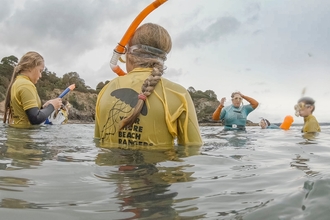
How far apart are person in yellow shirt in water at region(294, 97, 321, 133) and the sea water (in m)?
5.41

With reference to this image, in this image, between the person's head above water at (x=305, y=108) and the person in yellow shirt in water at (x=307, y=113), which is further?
the person's head above water at (x=305, y=108)

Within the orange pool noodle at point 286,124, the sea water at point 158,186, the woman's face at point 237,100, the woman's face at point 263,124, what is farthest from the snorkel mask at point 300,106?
the sea water at point 158,186

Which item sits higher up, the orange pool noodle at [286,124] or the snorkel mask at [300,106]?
the snorkel mask at [300,106]

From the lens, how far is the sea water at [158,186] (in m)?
1.69

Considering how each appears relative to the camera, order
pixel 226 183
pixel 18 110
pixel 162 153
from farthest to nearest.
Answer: pixel 18 110 < pixel 162 153 < pixel 226 183

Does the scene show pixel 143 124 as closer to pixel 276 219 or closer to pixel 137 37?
pixel 137 37

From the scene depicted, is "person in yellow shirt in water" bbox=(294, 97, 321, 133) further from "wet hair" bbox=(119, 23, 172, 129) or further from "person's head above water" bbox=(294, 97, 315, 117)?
"wet hair" bbox=(119, 23, 172, 129)

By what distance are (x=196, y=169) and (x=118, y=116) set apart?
113 cm

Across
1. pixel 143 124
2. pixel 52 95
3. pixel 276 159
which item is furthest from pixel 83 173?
pixel 52 95

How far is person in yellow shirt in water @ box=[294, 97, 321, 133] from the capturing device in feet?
27.9

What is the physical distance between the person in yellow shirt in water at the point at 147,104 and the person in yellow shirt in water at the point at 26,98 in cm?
239

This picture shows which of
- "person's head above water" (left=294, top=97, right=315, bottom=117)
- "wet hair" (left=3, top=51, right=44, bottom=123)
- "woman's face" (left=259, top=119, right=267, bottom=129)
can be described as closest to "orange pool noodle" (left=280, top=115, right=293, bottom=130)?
"woman's face" (left=259, top=119, right=267, bottom=129)

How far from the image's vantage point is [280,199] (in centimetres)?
187

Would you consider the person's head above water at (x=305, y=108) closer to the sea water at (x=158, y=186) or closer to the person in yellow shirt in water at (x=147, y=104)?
the sea water at (x=158, y=186)
